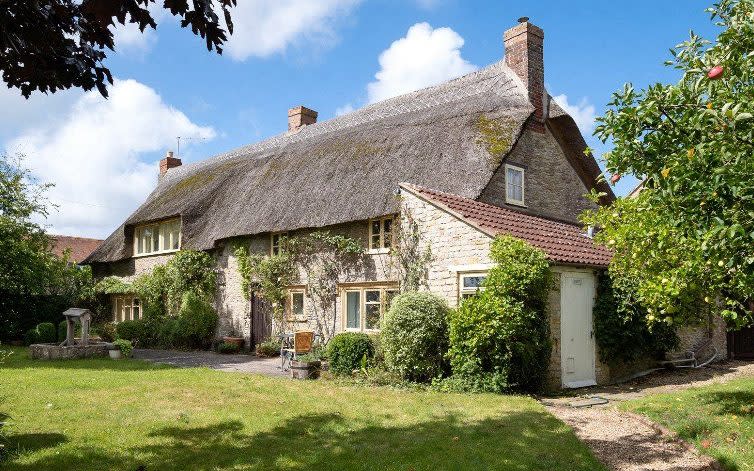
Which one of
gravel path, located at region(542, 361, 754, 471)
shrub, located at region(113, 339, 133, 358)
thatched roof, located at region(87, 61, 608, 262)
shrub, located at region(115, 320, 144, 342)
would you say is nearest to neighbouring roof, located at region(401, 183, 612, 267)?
thatched roof, located at region(87, 61, 608, 262)

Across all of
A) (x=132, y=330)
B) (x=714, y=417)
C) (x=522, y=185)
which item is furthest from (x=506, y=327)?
(x=132, y=330)

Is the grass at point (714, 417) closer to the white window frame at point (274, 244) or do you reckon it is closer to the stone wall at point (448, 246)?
the stone wall at point (448, 246)

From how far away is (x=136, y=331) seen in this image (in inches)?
907

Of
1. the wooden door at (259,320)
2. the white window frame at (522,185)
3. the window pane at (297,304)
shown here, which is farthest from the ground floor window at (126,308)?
the white window frame at (522,185)

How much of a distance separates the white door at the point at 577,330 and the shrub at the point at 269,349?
29.9 feet

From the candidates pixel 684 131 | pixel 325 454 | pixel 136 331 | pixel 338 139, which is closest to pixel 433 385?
pixel 325 454

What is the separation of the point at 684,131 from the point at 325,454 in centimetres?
555

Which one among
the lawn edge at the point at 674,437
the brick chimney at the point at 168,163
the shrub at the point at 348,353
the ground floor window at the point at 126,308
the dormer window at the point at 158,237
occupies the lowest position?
the lawn edge at the point at 674,437

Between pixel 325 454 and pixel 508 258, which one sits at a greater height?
pixel 508 258

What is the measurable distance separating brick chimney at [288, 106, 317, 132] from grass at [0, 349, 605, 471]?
56.3 feet

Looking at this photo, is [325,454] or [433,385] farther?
[433,385]

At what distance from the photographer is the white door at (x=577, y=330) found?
12711mm

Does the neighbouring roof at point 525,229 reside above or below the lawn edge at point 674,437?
above

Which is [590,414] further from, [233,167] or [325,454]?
[233,167]
